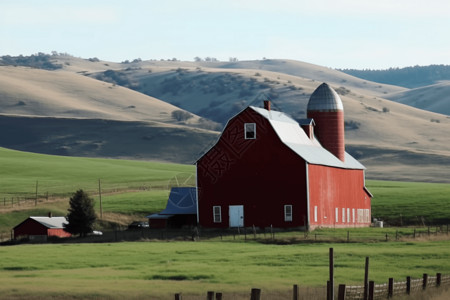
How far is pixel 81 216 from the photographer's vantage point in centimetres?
6994

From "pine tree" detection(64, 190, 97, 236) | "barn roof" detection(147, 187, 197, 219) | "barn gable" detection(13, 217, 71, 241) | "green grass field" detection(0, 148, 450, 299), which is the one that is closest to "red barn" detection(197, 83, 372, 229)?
"barn roof" detection(147, 187, 197, 219)

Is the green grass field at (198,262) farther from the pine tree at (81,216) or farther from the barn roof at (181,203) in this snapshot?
the pine tree at (81,216)

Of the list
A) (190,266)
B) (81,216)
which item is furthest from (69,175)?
(190,266)

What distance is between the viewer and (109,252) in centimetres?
5319

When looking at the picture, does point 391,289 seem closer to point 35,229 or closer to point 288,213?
point 288,213

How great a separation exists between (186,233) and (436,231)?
53.6 ft

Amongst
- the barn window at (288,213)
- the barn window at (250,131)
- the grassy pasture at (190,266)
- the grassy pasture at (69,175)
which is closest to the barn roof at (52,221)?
the grassy pasture at (190,266)

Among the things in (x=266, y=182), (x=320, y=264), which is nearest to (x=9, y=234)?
(x=266, y=182)

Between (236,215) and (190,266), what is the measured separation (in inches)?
1106

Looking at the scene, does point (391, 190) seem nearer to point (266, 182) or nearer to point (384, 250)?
point (266, 182)

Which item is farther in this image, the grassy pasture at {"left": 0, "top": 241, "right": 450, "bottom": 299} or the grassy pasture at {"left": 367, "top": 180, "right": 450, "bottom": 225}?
the grassy pasture at {"left": 367, "top": 180, "right": 450, "bottom": 225}

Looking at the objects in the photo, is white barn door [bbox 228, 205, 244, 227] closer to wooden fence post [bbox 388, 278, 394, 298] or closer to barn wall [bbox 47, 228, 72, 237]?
barn wall [bbox 47, 228, 72, 237]

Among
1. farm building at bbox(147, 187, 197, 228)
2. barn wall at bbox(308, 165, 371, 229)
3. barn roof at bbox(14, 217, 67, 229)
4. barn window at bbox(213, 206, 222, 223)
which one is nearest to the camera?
barn roof at bbox(14, 217, 67, 229)

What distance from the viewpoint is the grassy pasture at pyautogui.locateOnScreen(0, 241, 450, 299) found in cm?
3694
